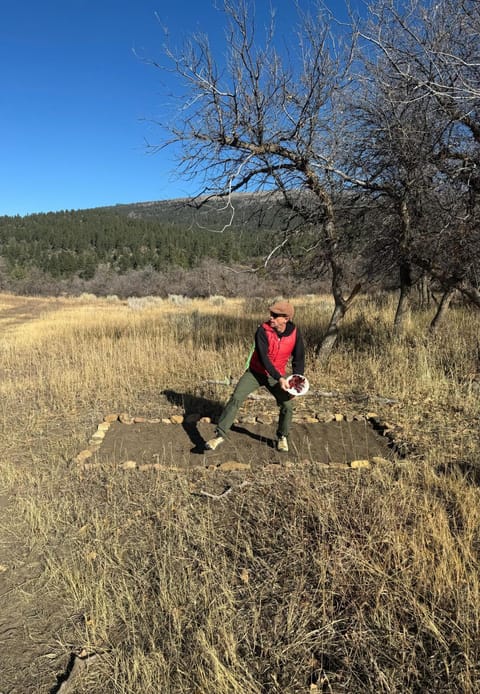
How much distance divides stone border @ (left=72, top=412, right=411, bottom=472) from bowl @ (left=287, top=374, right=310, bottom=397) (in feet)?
2.42

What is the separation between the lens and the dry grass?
213cm

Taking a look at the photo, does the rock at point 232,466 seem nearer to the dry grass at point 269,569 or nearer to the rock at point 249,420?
the dry grass at point 269,569

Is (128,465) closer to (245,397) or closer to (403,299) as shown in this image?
(245,397)

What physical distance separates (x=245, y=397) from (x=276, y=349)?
0.66 metres

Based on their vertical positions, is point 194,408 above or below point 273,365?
below

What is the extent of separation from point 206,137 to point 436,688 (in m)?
6.93

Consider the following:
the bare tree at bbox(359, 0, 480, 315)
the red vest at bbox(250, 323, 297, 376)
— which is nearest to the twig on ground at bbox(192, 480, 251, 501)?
the red vest at bbox(250, 323, 297, 376)

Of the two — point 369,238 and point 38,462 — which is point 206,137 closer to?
point 369,238

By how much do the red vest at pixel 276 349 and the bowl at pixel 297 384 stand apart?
9.7 inches

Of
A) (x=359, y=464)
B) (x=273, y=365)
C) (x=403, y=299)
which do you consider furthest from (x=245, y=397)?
(x=403, y=299)

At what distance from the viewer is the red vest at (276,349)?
4691 mm

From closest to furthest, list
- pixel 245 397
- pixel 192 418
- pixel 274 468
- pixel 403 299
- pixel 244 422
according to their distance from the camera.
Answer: pixel 274 468 < pixel 245 397 < pixel 244 422 < pixel 192 418 < pixel 403 299

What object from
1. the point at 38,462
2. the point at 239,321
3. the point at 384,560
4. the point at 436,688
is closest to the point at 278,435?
the point at 384,560

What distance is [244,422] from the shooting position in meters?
5.90
